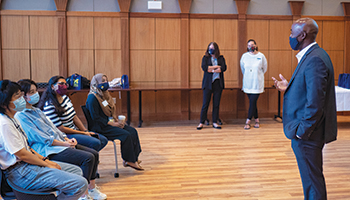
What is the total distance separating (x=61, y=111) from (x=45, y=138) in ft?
2.28

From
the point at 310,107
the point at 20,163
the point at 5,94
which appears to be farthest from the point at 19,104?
the point at 310,107

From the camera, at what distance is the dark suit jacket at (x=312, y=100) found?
7.19 ft

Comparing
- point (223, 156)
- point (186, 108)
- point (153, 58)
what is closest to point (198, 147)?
point (223, 156)

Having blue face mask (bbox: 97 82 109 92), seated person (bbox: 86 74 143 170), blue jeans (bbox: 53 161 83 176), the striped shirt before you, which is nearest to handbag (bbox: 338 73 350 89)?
seated person (bbox: 86 74 143 170)

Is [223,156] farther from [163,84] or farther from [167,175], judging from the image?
[163,84]

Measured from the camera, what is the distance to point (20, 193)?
2.22 metres

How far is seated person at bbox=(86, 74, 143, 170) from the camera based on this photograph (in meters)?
3.96

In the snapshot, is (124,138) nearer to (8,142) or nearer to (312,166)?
(8,142)

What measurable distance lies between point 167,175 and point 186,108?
149 inches

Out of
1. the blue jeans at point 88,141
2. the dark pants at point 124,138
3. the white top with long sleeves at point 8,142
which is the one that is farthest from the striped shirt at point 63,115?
the white top with long sleeves at point 8,142

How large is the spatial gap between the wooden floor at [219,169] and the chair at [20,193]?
1.12 meters

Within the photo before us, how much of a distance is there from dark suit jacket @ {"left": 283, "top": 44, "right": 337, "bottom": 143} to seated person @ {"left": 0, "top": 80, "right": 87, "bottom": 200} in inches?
64.9

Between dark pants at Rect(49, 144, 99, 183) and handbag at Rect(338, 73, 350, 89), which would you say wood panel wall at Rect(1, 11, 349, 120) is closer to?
handbag at Rect(338, 73, 350, 89)

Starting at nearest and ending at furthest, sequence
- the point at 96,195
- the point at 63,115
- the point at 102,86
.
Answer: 1. the point at 96,195
2. the point at 63,115
3. the point at 102,86
